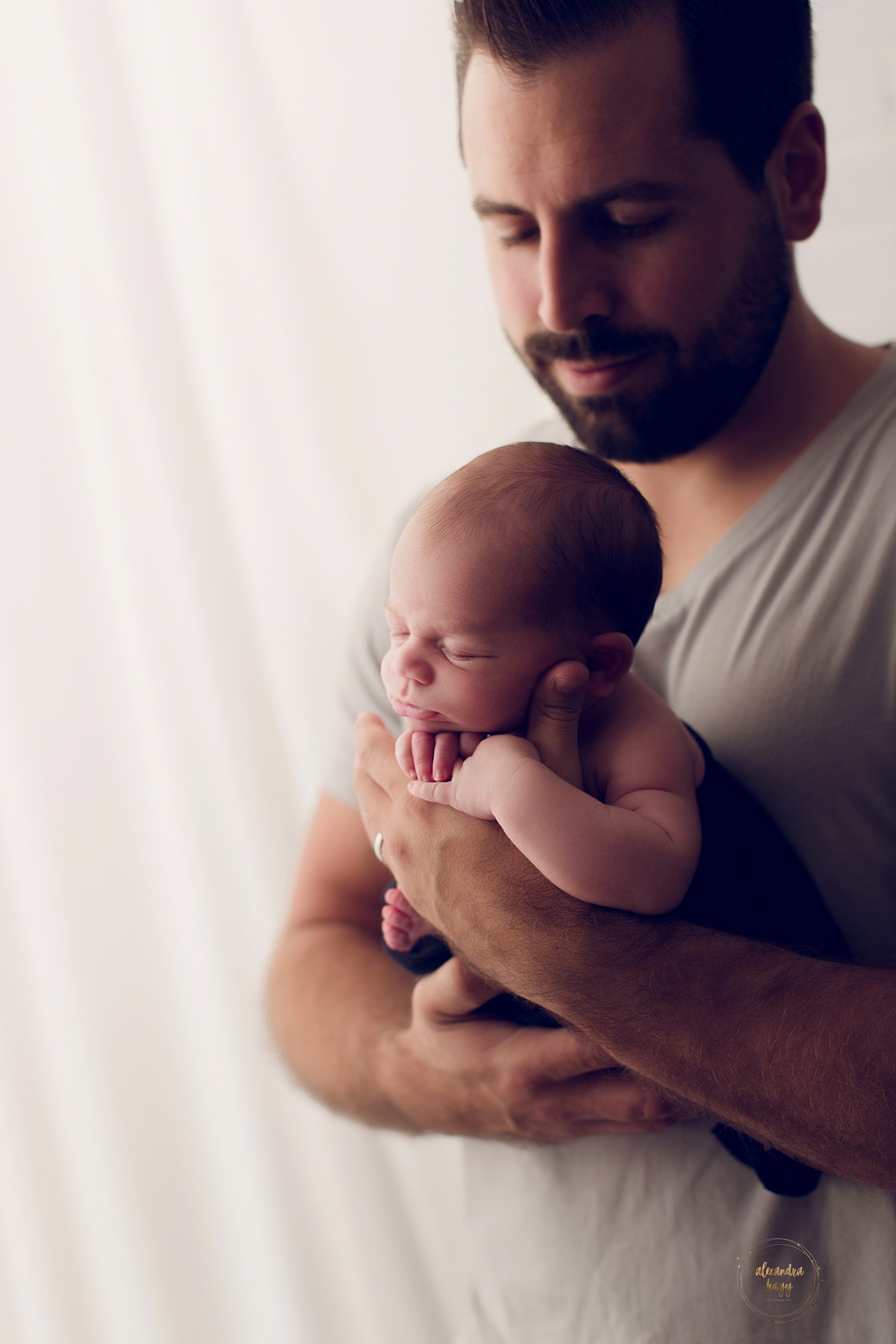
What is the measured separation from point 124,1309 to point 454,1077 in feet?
4.05

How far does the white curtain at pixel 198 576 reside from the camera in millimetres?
1757

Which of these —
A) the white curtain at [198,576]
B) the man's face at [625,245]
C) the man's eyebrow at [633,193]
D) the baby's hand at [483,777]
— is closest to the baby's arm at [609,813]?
the baby's hand at [483,777]

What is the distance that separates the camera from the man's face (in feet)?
3.37

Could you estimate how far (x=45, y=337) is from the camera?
1.77m

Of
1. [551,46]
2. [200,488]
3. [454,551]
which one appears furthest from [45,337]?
[454,551]

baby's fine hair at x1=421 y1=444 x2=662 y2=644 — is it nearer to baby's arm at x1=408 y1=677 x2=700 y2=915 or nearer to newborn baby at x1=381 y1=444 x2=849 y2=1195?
newborn baby at x1=381 y1=444 x2=849 y2=1195

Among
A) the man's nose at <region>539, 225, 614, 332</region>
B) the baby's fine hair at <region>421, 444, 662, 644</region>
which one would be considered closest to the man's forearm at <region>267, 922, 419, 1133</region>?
the baby's fine hair at <region>421, 444, 662, 644</region>

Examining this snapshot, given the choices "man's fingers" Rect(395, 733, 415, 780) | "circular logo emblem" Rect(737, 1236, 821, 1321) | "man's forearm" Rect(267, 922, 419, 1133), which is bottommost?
"circular logo emblem" Rect(737, 1236, 821, 1321)

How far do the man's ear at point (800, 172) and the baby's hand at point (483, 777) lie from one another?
75 cm

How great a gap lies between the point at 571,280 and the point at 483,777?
59 centimetres

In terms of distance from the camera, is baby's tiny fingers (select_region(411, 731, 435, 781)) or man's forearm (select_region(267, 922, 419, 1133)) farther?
man's forearm (select_region(267, 922, 419, 1133))

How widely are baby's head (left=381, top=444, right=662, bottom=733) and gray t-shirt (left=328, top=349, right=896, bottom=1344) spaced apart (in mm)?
173

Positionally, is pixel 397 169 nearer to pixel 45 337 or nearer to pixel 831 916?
pixel 45 337

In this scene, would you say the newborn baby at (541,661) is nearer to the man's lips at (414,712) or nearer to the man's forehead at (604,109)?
the man's lips at (414,712)
